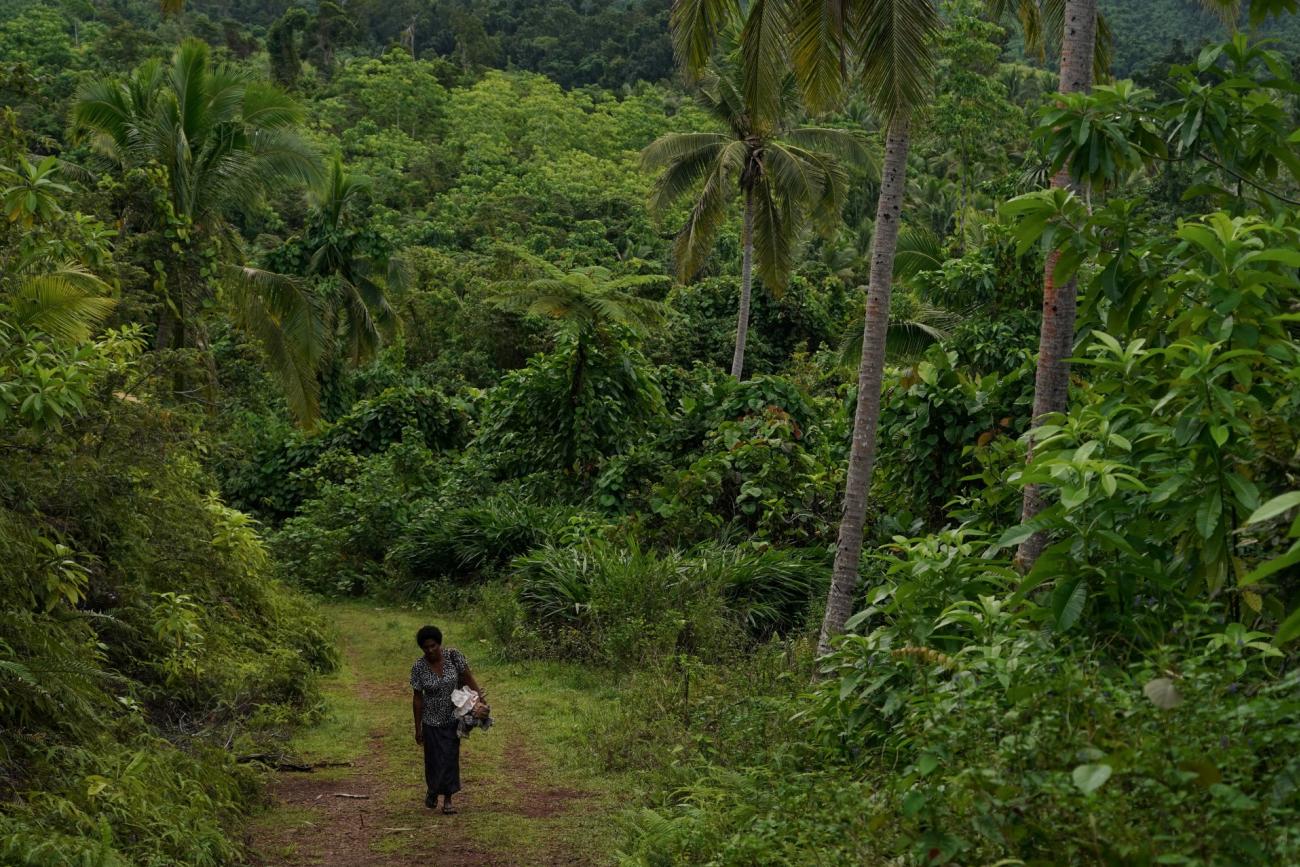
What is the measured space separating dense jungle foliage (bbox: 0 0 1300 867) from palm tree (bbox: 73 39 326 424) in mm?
63

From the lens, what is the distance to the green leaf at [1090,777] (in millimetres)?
3289

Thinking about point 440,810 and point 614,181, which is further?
point 614,181

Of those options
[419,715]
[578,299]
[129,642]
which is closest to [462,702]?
[419,715]

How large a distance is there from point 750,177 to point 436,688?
1791cm

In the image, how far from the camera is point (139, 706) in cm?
785

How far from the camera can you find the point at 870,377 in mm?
9109

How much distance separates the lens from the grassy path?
694 centimetres

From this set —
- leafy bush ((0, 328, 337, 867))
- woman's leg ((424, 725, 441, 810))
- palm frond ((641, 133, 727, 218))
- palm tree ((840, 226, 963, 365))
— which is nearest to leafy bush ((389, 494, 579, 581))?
leafy bush ((0, 328, 337, 867))

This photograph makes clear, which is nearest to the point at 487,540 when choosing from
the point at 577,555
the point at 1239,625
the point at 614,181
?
the point at 577,555

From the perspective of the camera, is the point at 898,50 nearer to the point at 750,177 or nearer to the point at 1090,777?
the point at 1090,777

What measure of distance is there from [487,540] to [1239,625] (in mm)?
12834

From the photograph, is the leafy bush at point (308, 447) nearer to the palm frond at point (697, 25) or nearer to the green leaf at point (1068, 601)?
the palm frond at point (697, 25)

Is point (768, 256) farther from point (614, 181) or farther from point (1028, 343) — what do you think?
point (614, 181)

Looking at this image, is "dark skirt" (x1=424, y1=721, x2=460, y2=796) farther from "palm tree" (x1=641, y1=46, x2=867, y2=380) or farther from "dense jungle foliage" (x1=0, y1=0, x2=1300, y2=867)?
"palm tree" (x1=641, y1=46, x2=867, y2=380)
